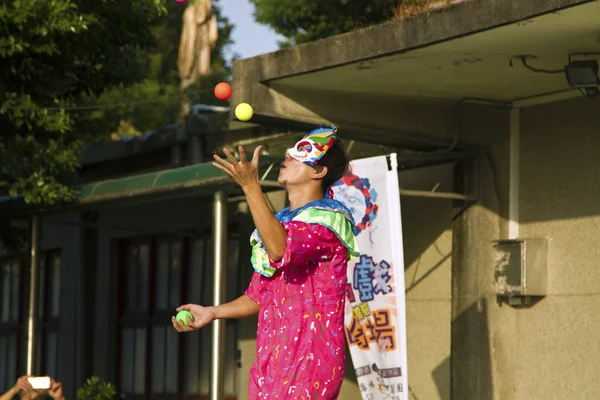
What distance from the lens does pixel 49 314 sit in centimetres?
1670

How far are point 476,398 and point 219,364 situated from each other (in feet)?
6.89

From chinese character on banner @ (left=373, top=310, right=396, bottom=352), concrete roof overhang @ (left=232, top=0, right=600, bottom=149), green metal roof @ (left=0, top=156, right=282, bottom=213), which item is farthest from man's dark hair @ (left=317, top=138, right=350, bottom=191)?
green metal roof @ (left=0, top=156, right=282, bottom=213)

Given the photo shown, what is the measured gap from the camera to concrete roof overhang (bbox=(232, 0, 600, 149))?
780 cm

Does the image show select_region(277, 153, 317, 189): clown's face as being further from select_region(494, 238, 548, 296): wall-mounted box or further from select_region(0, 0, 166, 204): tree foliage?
select_region(0, 0, 166, 204): tree foliage

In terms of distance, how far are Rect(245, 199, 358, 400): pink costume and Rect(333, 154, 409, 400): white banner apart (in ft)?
13.9

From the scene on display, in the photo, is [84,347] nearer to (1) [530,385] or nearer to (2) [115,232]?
(2) [115,232]

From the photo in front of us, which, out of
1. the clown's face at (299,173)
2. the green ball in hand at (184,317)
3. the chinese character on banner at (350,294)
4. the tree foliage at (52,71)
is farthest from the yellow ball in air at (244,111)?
the tree foliage at (52,71)

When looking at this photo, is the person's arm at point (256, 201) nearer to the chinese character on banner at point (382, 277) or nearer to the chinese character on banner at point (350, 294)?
the chinese character on banner at point (382, 277)

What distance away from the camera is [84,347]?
15695 mm

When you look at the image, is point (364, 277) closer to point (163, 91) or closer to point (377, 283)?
point (377, 283)

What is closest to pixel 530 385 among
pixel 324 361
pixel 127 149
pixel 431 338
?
pixel 431 338

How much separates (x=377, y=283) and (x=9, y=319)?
959cm

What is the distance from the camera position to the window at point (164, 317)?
46.8ft

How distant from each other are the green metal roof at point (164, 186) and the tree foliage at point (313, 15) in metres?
9.22
